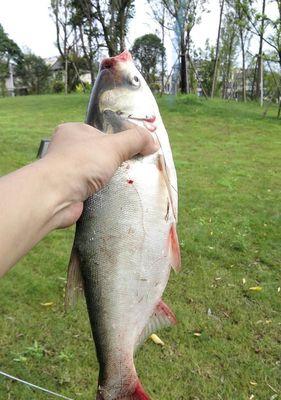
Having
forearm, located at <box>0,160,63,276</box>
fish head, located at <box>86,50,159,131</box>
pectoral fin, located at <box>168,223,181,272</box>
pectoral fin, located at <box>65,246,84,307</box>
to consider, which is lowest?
pectoral fin, located at <box>65,246,84,307</box>

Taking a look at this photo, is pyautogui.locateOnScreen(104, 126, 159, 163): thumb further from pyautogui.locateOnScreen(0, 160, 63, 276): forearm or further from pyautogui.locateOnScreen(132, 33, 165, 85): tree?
pyautogui.locateOnScreen(132, 33, 165, 85): tree

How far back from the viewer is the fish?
1.69 m

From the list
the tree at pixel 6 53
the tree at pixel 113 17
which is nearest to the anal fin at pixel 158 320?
the tree at pixel 113 17

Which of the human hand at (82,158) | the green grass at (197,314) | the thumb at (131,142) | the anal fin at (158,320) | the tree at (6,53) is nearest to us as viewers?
the human hand at (82,158)

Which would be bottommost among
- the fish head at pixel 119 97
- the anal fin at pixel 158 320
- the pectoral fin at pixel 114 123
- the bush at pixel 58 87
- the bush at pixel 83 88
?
the bush at pixel 58 87

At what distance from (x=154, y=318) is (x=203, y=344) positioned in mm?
2232

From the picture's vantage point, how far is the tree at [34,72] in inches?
1398

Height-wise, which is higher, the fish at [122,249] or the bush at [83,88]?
the fish at [122,249]

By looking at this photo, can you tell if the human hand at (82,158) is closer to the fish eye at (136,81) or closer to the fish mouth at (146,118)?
the fish mouth at (146,118)

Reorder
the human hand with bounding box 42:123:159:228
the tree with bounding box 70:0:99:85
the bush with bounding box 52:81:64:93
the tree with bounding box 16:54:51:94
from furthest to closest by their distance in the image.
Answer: the tree with bounding box 16:54:51:94 → the bush with bounding box 52:81:64:93 → the tree with bounding box 70:0:99:85 → the human hand with bounding box 42:123:159:228

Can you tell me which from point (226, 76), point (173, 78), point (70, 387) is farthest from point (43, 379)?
point (226, 76)

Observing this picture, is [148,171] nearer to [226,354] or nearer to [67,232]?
[226,354]

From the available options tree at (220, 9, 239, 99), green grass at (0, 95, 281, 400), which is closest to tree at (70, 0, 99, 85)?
tree at (220, 9, 239, 99)

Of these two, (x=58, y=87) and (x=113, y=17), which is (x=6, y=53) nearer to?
(x=58, y=87)
